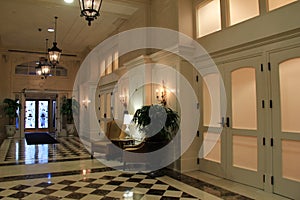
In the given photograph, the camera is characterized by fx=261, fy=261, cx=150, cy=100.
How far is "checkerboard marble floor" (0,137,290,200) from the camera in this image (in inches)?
161

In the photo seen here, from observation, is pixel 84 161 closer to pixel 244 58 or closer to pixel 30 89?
pixel 244 58

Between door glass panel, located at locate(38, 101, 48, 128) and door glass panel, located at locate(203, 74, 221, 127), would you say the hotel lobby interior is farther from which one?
door glass panel, located at locate(38, 101, 48, 128)

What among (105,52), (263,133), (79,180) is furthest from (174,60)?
(105,52)

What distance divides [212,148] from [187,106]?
1.05 metres

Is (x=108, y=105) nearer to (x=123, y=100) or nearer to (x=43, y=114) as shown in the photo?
(x=123, y=100)

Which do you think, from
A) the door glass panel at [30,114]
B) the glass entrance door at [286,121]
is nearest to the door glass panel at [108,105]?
the glass entrance door at [286,121]

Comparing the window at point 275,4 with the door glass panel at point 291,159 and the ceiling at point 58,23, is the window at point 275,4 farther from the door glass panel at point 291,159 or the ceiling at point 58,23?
the ceiling at point 58,23

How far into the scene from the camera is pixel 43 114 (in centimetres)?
1925

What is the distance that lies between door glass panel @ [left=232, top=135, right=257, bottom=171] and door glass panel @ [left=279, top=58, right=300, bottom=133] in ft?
2.39

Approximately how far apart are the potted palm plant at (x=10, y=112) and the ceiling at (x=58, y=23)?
261cm

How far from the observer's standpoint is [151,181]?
495cm

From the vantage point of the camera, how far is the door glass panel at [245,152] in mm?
4551

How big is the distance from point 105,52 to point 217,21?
6.77m

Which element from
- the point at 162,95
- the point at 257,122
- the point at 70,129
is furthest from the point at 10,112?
the point at 257,122
